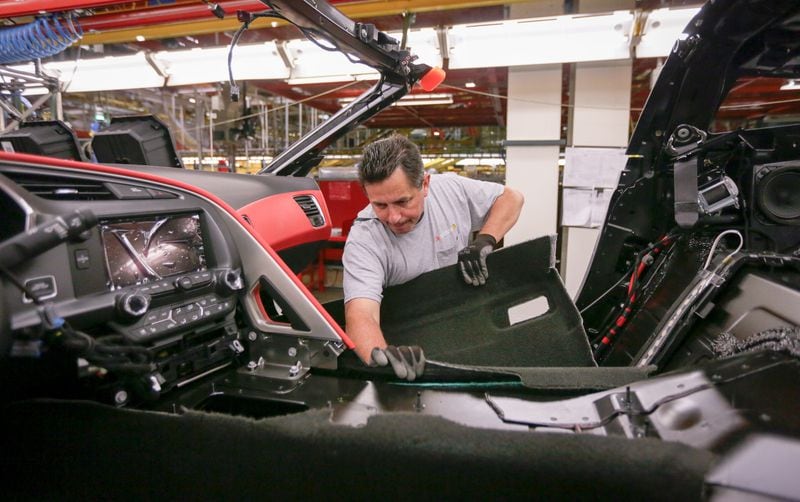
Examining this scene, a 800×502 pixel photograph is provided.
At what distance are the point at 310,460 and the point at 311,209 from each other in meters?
1.53

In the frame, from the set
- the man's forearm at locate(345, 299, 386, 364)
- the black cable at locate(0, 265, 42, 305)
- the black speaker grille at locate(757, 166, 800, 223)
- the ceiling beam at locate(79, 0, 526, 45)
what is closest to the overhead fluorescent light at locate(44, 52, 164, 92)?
the ceiling beam at locate(79, 0, 526, 45)

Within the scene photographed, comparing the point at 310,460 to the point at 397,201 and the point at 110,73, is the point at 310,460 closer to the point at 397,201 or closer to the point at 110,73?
the point at 397,201

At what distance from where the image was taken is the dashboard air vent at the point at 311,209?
2104 millimetres

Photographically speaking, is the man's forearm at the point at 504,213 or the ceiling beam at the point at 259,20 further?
the ceiling beam at the point at 259,20

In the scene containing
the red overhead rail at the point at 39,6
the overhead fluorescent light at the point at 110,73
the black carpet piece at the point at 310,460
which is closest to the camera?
the black carpet piece at the point at 310,460

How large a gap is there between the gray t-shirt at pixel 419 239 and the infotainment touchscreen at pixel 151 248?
2.14 ft

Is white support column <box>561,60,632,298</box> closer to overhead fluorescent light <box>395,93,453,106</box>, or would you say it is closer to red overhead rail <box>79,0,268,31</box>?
red overhead rail <box>79,0,268,31</box>

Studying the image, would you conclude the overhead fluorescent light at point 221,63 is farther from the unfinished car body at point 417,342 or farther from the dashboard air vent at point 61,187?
the dashboard air vent at point 61,187

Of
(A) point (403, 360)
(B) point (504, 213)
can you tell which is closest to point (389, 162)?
(B) point (504, 213)

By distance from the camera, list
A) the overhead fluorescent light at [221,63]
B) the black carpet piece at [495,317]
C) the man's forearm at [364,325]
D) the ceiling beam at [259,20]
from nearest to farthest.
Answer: the man's forearm at [364,325]
the black carpet piece at [495,317]
the ceiling beam at [259,20]
the overhead fluorescent light at [221,63]

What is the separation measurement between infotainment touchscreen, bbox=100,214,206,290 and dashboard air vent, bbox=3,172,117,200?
8cm

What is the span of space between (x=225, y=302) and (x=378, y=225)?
917mm

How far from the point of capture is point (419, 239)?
6.52ft

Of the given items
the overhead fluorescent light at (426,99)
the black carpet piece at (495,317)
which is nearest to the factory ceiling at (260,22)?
the overhead fluorescent light at (426,99)
